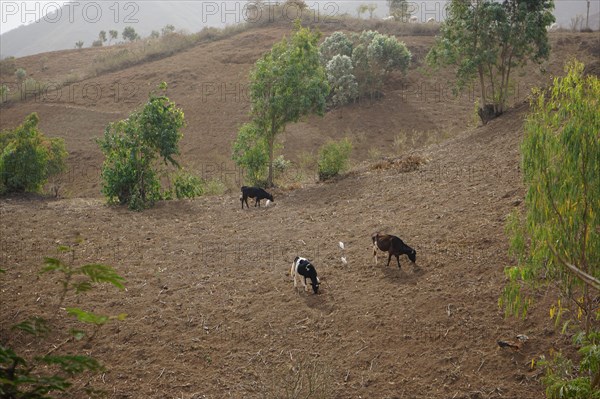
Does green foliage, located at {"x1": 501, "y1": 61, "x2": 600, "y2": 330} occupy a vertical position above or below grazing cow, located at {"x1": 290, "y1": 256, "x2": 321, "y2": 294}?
above

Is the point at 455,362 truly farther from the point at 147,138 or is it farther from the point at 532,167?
the point at 147,138

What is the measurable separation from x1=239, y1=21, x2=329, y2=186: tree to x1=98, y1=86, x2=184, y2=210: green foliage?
3185mm

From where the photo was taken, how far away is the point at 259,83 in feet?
65.3

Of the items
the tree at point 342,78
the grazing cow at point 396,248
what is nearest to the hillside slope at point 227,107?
the tree at point 342,78

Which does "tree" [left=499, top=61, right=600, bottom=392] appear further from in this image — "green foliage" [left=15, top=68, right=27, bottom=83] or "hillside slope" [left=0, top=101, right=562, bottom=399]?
"green foliage" [left=15, top=68, right=27, bottom=83]

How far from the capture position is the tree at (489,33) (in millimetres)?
19406

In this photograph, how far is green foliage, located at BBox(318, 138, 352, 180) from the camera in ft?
63.1

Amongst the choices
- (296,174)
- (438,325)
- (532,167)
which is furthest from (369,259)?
(296,174)

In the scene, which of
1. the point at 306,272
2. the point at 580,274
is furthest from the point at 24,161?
the point at 580,274

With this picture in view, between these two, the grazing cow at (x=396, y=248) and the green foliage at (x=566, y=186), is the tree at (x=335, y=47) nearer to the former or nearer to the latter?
the grazing cow at (x=396, y=248)

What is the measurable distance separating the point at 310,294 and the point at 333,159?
880cm

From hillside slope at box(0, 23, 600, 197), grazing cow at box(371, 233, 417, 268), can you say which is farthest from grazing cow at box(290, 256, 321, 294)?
hillside slope at box(0, 23, 600, 197)

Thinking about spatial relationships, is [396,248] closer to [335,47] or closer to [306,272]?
[306,272]

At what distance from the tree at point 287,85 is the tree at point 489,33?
170 inches
